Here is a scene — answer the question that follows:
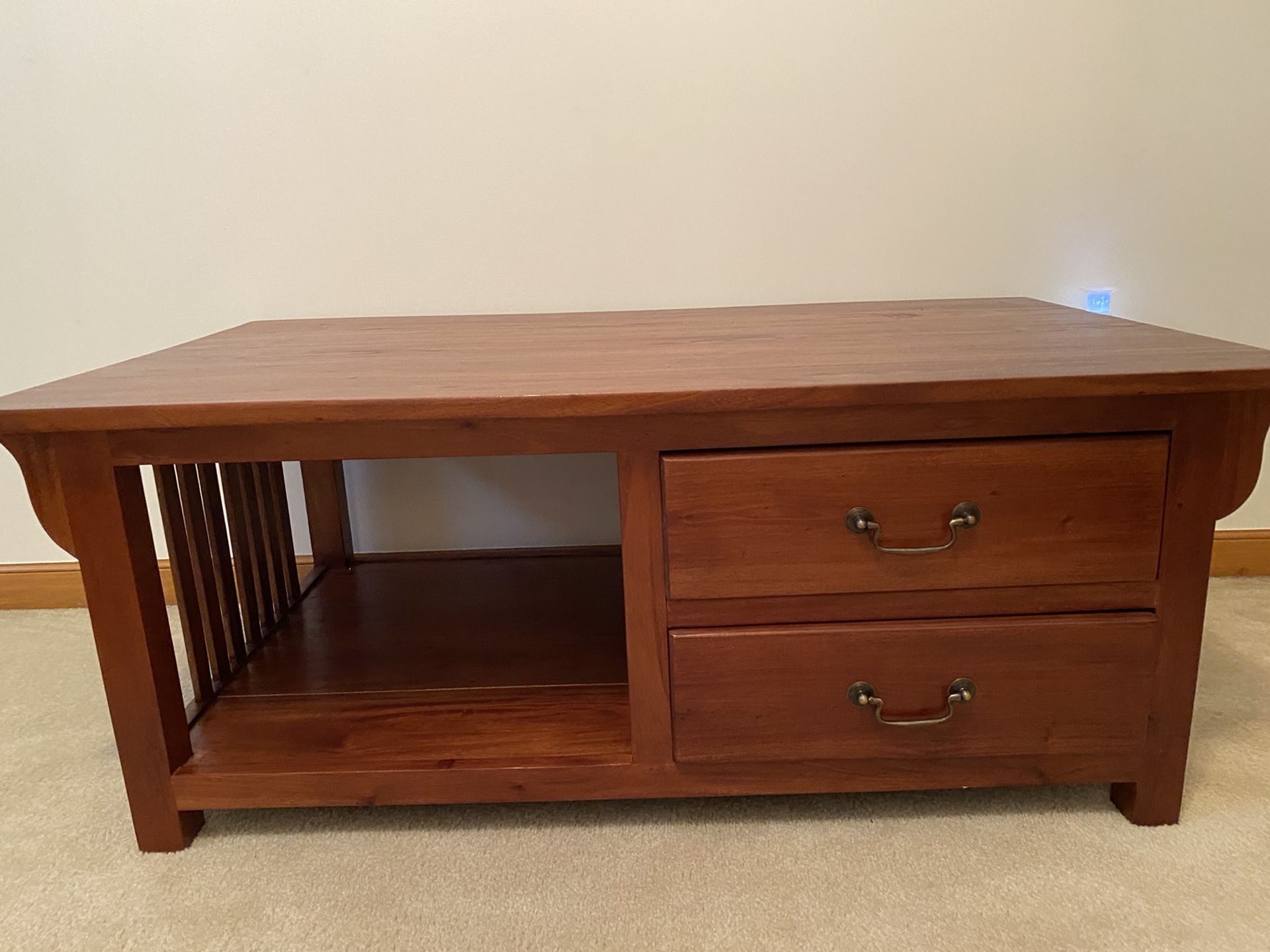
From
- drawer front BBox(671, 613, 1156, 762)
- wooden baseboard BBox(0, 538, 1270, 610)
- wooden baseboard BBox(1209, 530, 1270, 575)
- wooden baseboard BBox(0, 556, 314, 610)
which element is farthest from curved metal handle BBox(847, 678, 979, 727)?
wooden baseboard BBox(0, 556, 314, 610)

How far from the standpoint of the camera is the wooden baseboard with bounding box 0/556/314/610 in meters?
1.60

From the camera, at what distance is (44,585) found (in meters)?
1.61

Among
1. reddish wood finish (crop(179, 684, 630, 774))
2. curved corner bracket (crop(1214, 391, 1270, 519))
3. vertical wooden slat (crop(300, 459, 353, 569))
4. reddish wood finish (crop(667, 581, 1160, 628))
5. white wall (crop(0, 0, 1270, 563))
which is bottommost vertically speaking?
reddish wood finish (crop(179, 684, 630, 774))

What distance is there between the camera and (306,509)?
152cm

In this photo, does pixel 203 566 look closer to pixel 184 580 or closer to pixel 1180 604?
pixel 184 580

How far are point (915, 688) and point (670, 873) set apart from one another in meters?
0.32

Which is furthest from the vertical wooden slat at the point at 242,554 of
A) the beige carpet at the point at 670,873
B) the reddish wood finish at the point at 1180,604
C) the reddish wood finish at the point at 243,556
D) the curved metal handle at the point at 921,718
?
the reddish wood finish at the point at 1180,604

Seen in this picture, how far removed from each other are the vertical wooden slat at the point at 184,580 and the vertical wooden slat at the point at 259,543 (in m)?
0.19

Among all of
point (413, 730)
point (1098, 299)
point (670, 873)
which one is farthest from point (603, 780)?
point (1098, 299)

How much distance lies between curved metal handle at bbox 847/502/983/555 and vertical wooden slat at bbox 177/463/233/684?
815 mm

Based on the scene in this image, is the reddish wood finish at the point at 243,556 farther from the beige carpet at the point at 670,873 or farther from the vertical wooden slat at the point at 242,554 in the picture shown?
the beige carpet at the point at 670,873

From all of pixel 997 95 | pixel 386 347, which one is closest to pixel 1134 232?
pixel 997 95

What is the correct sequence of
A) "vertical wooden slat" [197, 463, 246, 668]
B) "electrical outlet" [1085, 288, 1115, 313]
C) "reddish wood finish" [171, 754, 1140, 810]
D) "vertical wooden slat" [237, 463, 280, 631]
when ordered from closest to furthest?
"reddish wood finish" [171, 754, 1140, 810] < "vertical wooden slat" [197, 463, 246, 668] < "vertical wooden slat" [237, 463, 280, 631] < "electrical outlet" [1085, 288, 1115, 313]

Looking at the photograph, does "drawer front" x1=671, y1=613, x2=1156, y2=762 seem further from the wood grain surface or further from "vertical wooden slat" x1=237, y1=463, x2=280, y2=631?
"vertical wooden slat" x1=237, y1=463, x2=280, y2=631
